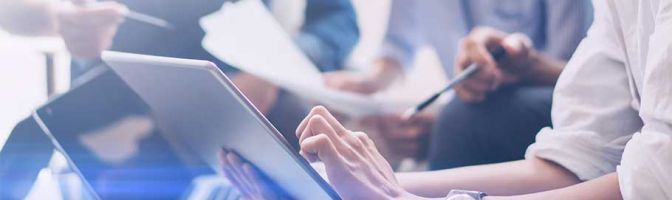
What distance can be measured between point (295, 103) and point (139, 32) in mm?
300

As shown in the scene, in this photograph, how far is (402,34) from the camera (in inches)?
59.9

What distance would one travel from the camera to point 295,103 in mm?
1471

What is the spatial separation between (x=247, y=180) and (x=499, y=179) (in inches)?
11.5

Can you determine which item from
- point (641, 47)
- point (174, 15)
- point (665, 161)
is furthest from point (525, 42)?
point (665, 161)

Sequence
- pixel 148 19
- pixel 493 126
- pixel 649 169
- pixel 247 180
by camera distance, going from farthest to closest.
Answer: pixel 148 19, pixel 493 126, pixel 247 180, pixel 649 169

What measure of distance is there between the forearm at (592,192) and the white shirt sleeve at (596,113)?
15 centimetres

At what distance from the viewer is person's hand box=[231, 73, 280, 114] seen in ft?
4.75

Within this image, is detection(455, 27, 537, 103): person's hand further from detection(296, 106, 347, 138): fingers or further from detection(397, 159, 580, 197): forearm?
detection(296, 106, 347, 138): fingers

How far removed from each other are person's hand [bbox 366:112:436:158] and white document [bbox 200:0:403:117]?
0.06ft

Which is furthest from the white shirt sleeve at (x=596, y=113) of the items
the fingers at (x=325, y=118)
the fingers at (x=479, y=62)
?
the fingers at (x=479, y=62)

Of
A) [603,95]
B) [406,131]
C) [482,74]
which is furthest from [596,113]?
[406,131]

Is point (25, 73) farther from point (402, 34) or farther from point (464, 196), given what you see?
point (464, 196)

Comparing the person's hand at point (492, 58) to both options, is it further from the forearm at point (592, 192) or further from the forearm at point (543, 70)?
the forearm at point (592, 192)

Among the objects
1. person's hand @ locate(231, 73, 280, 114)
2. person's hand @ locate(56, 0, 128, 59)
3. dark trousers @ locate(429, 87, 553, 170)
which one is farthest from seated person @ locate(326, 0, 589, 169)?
person's hand @ locate(56, 0, 128, 59)
